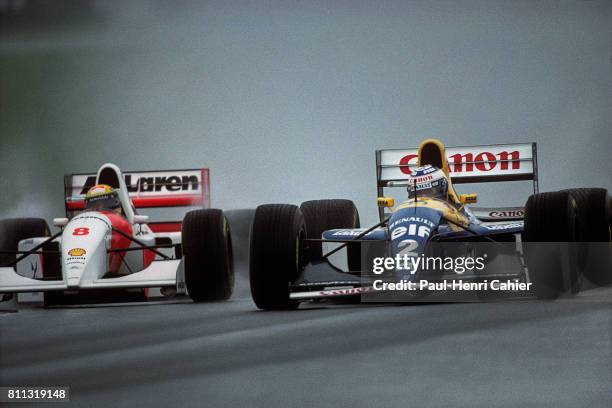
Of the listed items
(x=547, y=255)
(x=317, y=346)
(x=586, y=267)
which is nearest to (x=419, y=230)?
(x=547, y=255)

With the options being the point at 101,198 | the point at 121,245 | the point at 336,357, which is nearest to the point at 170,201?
the point at 101,198

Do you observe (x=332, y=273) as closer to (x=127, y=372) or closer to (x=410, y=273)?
(x=410, y=273)

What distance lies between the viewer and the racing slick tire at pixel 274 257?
410 centimetres

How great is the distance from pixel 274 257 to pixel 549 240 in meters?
1.17

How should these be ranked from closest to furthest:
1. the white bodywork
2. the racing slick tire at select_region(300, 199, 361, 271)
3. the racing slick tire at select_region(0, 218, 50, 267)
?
the white bodywork
the racing slick tire at select_region(300, 199, 361, 271)
the racing slick tire at select_region(0, 218, 50, 267)

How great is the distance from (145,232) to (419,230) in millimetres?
2467

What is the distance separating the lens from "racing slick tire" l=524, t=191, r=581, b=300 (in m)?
3.96

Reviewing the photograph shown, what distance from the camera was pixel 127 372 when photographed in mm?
2119

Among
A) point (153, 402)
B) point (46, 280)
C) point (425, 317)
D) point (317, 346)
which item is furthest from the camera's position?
Result: point (46, 280)

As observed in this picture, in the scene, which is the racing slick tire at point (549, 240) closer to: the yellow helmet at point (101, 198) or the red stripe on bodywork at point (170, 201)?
the yellow helmet at point (101, 198)

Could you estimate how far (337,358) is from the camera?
7.45 ft

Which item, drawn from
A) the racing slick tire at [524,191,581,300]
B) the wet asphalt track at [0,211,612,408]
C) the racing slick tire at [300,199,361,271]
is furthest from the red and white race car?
the racing slick tire at [524,191,581,300]

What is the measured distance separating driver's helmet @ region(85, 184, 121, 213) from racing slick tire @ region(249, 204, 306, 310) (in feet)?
6.35

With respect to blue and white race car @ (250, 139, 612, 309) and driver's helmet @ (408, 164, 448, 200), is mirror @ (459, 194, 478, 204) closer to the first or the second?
blue and white race car @ (250, 139, 612, 309)
